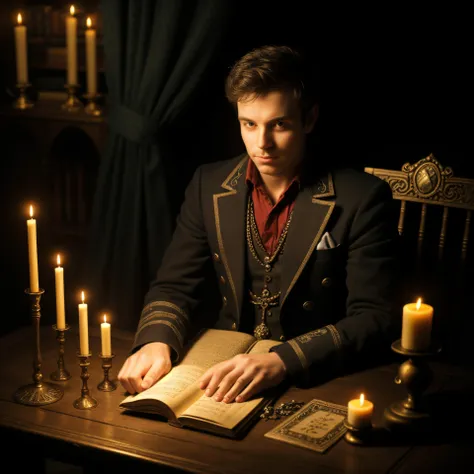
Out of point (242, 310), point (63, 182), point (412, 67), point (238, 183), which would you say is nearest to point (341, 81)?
point (412, 67)

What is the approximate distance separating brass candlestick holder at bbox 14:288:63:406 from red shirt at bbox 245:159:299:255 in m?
0.77

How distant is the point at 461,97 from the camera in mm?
3096

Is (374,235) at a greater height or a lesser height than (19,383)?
greater

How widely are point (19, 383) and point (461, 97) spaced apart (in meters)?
1.92

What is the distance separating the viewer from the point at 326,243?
249 centimetres

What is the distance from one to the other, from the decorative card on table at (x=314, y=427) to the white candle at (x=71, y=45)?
166 centimetres

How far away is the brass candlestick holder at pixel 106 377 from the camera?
2.22 m

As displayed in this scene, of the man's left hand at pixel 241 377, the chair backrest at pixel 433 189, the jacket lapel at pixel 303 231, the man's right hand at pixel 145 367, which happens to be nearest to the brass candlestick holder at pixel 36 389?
the man's right hand at pixel 145 367

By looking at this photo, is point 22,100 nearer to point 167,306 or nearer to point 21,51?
point 21,51

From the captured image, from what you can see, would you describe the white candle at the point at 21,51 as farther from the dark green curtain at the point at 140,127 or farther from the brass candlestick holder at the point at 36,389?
the brass candlestick holder at the point at 36,389

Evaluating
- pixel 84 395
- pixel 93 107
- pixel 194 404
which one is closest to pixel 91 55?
pixel 93 107

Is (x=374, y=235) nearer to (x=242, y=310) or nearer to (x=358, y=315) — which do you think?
(x=358, y=315)

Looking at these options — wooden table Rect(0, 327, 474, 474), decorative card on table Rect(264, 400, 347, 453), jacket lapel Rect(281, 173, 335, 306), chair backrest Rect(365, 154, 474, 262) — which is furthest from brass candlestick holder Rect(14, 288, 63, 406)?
chair backrest Rect(365, 154, 474, 262)

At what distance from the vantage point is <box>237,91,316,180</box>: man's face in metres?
2.38
